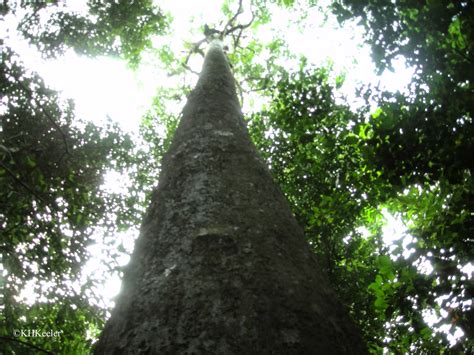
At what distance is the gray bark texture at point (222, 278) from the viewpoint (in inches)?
43.6

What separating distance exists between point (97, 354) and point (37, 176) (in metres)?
3.23

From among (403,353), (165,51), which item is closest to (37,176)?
(403,353)

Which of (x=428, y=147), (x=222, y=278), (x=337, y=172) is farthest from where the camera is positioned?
(x=337, y=172)

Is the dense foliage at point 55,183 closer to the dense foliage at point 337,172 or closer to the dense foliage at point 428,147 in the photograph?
the dense foliage at point 337,172

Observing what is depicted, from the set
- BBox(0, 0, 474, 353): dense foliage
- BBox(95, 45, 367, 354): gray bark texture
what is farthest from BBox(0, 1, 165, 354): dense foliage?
BBox(95, 45, 367, 354): gray bark texture

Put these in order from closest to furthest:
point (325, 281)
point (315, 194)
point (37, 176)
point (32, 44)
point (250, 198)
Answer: point (325, 281), point (250, 198), point (37, 176), point (315, 194), point (32, 44)

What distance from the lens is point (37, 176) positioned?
3.92 metres

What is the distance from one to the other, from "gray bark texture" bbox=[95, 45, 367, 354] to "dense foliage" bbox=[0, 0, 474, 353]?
1.50 m

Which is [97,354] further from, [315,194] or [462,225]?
[315,194]

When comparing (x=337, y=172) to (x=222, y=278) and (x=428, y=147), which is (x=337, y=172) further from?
(x=222, y=278)

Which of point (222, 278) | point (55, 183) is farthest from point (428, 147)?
point (55, 183)

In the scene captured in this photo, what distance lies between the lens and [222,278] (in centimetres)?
132

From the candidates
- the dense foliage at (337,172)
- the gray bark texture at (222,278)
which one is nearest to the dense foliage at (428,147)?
the dense foliage at (337,172)

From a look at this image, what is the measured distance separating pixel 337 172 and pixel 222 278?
194 inches
